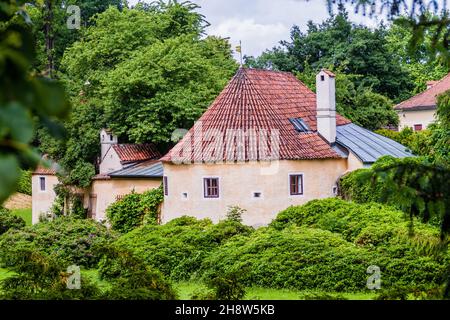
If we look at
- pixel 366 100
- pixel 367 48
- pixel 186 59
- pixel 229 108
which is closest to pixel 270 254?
pixel 229 108

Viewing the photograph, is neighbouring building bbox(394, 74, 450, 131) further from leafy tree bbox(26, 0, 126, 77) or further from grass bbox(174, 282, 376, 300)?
grass bbox(174, 282, 376, 300)

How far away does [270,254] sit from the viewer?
20016 mm

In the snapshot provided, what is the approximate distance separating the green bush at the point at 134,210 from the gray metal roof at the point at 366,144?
745cm

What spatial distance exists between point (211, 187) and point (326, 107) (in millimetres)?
5444

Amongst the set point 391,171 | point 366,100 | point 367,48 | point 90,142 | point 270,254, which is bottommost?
point 270,254

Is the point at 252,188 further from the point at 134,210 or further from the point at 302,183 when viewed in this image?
the point at 134,210

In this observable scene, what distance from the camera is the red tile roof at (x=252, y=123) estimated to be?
89.6 ft

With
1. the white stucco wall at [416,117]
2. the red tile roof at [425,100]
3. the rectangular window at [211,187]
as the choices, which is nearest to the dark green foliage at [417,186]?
the rectangular window at [211,187]

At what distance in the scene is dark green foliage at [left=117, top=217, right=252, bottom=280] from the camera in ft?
70.2

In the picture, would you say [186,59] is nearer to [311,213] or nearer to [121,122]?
[121,122]

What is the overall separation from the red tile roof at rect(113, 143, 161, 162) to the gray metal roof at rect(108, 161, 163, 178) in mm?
622

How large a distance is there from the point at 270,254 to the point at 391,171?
43.1 feet

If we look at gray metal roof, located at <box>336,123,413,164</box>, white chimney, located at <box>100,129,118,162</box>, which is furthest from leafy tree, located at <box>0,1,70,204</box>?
white chimney, located at <box>100,129,118,162</box>

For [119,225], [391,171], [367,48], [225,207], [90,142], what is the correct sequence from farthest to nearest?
[367,48] < [90,142] < [119,225] < [225,207] < [391,171]
